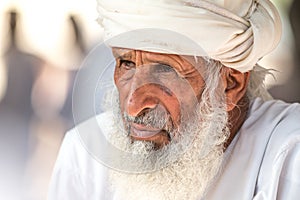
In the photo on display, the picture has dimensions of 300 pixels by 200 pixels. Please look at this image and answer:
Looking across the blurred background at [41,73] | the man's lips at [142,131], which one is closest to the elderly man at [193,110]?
the man's lips at [142,131]

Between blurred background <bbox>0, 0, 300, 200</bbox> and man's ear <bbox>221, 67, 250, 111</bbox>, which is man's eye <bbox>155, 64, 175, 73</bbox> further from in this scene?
blurred background <bbox>0, 0, 300, 200</bbox>

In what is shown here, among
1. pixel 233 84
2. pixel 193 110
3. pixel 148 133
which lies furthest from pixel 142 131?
pixel 233 84

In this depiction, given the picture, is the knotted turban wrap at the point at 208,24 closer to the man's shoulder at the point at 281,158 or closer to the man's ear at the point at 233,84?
the man's ear at the point at 233,84

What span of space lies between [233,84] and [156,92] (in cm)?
19

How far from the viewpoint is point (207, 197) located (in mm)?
1124

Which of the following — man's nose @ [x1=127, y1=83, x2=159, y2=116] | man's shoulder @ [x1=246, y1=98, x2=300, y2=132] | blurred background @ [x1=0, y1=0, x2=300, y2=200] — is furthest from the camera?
blurred background @ [x1=0, y1=0, x2=300, y2=200]

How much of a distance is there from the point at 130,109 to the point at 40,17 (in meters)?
1.34

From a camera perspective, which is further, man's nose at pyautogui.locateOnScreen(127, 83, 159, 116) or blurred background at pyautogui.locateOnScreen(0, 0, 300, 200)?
blurred background at pyautogui.locateOnScreen(0, 0, 300, 200)

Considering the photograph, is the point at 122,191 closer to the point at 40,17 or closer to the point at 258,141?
the point at 258,141

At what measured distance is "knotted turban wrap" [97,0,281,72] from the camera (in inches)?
40.1

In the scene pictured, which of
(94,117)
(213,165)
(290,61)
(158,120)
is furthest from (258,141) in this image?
(290,61)

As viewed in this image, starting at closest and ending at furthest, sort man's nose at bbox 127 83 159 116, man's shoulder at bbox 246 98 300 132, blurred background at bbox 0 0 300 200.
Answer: man's nose at bbox 127 83 159 116, man's shoulder at bbox 246 98 300 132, blurred background at bbox 0 0 300 200

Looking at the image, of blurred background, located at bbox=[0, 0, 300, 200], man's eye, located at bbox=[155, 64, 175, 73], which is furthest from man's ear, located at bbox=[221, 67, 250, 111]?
blurred background, located at bbox=[0, 0, 300, 200]

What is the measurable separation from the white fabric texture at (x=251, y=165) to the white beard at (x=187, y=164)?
0.13ft
